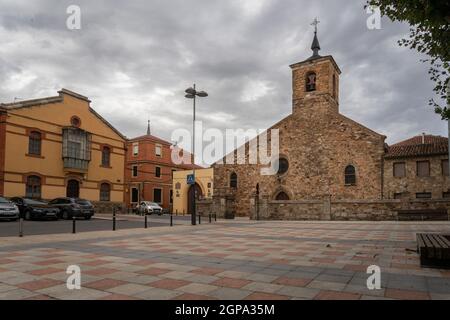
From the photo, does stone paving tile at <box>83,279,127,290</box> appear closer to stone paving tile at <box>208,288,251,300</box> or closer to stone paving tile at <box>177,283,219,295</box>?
stone paving tile at <box>177,283,219,295</box>

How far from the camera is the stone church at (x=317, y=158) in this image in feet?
98.6

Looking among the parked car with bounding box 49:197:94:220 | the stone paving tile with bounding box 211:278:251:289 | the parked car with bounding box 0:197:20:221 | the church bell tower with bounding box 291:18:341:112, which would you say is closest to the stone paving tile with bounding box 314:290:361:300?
Answer: the stone paving tile with bounding box 211:278:251:289

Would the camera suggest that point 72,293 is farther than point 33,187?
No

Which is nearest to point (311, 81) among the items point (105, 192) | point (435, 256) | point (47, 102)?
point (105, 192)

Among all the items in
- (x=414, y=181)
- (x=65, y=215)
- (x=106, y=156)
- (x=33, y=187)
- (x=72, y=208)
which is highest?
(x=106, y=156)

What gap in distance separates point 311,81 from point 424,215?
16526mm

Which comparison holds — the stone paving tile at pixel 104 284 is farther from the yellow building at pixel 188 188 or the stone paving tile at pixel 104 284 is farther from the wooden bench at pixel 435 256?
the yellow building at pixel 188 188

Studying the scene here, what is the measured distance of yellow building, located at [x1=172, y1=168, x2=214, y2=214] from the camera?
43.0 meters

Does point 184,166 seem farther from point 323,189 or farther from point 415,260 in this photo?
point 415,260

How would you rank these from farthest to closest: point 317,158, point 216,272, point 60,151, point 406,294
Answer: point 317,158, point 60,151, point 216,272, point 406,294

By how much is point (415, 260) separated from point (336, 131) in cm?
2554

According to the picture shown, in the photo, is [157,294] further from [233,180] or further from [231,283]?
[233,180]

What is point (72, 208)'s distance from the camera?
23188 mm
